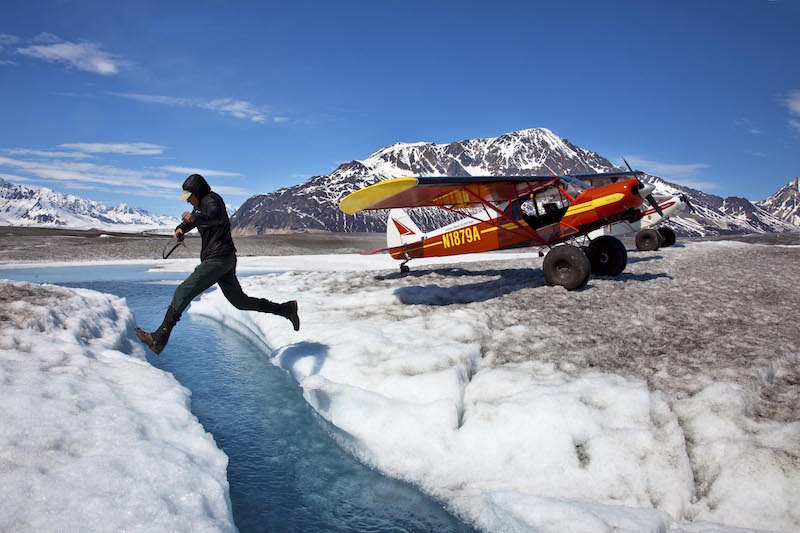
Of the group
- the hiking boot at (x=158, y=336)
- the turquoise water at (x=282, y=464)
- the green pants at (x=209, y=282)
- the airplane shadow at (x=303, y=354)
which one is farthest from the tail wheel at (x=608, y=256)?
the hiking boot at (x=158, y=336)

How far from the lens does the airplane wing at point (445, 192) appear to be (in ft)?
25.1

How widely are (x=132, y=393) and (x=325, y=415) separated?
2.06m

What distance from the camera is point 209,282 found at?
5770 millimetres

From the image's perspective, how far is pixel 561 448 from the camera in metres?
3.89

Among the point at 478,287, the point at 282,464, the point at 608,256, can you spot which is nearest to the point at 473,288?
the point at 478,287

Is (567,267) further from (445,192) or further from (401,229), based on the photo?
(401,229)

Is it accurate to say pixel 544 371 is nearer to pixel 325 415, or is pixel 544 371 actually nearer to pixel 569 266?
pixel 325 415

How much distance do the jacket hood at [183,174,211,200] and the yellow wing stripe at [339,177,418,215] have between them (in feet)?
7.22

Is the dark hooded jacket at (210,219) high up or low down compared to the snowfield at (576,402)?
up

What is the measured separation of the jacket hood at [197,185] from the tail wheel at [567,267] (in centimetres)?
683

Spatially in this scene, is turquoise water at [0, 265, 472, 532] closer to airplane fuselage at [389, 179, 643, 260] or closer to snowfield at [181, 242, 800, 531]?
snowfield at [181, 242, 800, 531]

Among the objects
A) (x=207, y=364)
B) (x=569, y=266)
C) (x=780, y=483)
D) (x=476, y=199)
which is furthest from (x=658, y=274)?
(x=207, y=364)

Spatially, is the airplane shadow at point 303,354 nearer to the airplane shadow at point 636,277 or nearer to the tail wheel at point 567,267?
the tail wheel at point 567,267

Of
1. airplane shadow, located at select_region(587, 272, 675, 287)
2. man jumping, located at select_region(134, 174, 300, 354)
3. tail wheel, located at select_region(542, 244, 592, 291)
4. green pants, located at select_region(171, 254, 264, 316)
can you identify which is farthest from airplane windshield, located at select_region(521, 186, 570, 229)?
man jumping, located at select_region(134, 174, 300, 354)
